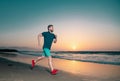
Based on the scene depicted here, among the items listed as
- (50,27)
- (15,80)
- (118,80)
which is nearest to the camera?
(15,80)

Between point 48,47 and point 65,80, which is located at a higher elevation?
point 48,47

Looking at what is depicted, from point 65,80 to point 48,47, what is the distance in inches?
74.0

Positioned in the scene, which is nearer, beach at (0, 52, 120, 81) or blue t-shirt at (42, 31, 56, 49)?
beach at (0, 52, 120, 81)

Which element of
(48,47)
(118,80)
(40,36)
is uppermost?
(40,36)

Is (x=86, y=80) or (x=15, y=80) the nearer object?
(x=15, y=80)

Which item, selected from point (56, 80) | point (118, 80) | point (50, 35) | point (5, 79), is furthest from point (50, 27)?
point (118, 80)

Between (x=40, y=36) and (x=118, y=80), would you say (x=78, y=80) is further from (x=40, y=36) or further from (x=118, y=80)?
(x=40, y=36)

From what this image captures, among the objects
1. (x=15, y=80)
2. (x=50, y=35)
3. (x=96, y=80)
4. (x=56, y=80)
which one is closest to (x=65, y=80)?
(x=56, y=80)

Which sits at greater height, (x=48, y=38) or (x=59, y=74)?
(x=48, y=38)

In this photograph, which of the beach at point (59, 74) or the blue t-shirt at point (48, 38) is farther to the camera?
the blue t-shirt at point (48, 38)

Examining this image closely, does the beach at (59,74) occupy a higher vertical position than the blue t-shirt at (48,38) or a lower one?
lower

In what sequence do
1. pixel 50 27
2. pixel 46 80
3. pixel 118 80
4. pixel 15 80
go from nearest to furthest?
pixel 15 80, pixel 46 80, pixel 118 80, pixel 50 27

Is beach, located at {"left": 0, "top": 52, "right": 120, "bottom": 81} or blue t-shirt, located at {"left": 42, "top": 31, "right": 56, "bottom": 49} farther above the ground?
blue t-shirt, located at {"left": 42, "top": 31, "right": 56, "bottom": 49}

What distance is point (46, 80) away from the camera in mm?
5422
